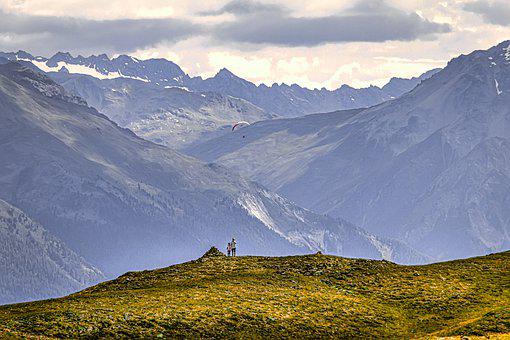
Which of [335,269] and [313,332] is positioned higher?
[335,269]

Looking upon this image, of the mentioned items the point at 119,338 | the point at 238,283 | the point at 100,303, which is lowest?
the point at 119,338

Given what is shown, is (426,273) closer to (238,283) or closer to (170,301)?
(238,283)

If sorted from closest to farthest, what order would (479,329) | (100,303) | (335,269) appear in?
1. (479,329)
2. (100,303)
3. (335,269)

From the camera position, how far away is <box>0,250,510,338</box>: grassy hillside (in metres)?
80.8

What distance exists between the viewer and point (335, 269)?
10775 cm

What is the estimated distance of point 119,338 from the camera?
78.0m

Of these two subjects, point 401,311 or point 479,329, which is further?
point 401,311

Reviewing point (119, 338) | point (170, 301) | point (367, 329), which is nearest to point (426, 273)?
point (367, 329)

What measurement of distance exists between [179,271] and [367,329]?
30900mm

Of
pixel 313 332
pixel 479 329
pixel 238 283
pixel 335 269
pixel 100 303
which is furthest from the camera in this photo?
pixel 335 269

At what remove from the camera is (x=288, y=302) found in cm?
9156

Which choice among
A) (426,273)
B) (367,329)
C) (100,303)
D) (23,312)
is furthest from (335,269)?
(23,312)

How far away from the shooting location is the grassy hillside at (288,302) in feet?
265

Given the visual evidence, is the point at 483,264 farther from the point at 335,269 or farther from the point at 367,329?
the point at 367,329
